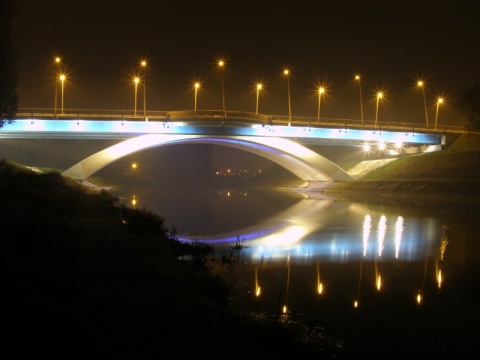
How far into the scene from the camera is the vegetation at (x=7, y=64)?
2752 cm

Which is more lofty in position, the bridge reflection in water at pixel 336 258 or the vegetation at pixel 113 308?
the vegetation at pixel 113 308

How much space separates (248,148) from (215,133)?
11719 millimetres

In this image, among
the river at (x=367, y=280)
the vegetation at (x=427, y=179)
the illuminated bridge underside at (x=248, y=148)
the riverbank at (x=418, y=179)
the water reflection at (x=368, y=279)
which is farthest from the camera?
the illuminated bridge underside at (x=248, y=148)

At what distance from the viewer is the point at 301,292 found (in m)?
10.7

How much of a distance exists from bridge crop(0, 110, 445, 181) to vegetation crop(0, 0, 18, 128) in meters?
18.7

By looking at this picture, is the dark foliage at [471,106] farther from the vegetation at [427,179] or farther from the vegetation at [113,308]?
the vegetation at [113,308]

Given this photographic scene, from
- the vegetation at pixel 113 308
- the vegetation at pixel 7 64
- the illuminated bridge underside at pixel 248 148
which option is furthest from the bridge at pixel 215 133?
the vegetation at pixel 113 308

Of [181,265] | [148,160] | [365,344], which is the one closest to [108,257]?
[181,265]

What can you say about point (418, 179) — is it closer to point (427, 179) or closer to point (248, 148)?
point (427, 179)

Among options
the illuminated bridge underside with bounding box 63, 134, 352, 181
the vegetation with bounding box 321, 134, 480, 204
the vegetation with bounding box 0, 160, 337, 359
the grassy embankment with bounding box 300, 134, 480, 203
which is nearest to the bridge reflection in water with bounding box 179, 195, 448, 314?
the vegetation with bounding box 0, 160, 337, 359

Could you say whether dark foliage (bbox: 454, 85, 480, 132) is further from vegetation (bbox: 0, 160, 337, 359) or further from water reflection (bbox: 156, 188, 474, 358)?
vegetation (bbox: 0, 160, 337, 359)

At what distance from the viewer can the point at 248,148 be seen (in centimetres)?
A: 6838

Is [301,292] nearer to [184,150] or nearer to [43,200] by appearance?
[43,200]

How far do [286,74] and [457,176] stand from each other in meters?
24.7
